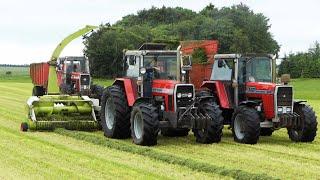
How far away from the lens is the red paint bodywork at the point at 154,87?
13.1m

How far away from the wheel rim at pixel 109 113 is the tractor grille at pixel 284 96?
3.91m

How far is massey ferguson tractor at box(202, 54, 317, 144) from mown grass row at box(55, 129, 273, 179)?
7.45 ft

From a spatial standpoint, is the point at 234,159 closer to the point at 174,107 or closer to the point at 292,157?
the point at 292,157

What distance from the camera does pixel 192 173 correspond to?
31.2 feet

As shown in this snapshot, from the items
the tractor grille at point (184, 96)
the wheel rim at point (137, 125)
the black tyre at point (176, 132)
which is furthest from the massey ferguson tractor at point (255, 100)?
the wheel rim at point (137, 125)

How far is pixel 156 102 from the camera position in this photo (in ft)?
44.5

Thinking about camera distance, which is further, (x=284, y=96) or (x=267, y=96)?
(x=267, y=96)

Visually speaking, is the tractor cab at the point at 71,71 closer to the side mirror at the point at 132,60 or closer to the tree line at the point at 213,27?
the tree line at the point at 213,27

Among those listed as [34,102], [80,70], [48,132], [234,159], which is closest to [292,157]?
[234,159]

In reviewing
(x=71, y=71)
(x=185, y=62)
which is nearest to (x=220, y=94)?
(x=185, y=62)

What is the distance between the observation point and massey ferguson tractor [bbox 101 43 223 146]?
42.4 feet

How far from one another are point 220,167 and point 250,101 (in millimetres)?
4039

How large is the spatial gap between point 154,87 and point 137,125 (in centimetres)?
96

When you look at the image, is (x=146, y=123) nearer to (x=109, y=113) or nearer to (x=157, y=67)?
(x=157, y=67)
